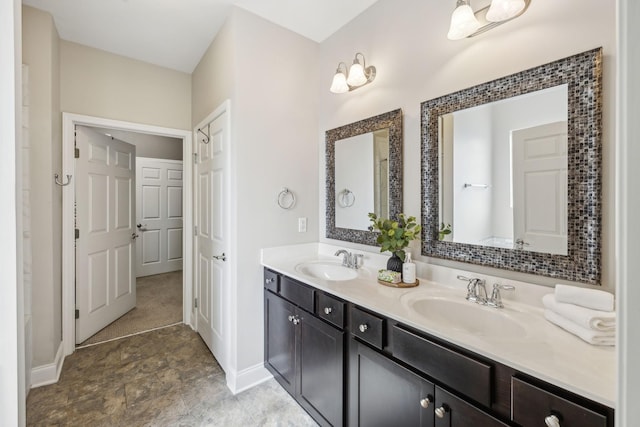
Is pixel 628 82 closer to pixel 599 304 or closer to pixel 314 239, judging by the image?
pixel 599 304

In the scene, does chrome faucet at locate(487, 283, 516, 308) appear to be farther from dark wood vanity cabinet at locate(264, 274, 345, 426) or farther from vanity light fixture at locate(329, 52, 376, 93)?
vanity light fixture at locate(329, 52, 376, 93)

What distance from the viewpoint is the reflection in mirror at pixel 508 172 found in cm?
116

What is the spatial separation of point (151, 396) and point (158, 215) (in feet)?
12.3

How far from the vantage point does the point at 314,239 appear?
7.84 feet

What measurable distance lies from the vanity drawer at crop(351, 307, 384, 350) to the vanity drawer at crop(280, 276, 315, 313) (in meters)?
0.33

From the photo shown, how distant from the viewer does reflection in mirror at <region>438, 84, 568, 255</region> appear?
1164mm

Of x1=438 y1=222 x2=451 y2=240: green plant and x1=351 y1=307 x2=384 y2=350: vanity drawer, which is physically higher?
x1=438 y1=222 x2=451 y2=240: green plant

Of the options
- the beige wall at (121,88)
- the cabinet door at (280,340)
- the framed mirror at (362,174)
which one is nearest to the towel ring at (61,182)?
the beige wall at (121,88)

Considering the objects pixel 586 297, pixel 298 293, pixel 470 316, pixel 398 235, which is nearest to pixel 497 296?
pixel 470 316

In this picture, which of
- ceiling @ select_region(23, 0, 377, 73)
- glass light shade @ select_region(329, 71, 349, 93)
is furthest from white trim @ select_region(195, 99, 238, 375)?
glass light shade @ select_region(329, 71, 349, 93)

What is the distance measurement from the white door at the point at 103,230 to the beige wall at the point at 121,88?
0.28m

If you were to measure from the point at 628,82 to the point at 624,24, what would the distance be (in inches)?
4.2

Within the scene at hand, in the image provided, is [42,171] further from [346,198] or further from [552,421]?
[552,421]

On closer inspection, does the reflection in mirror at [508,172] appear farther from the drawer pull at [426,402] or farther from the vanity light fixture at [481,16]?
the drawer pull at [426,402]
